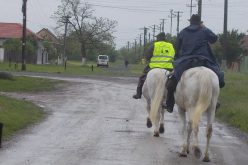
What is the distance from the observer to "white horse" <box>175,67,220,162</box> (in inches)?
424

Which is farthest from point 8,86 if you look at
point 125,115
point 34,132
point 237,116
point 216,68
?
point 216,68

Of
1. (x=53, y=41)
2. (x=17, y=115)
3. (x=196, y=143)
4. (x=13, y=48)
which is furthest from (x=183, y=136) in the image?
(x=53, y=41)

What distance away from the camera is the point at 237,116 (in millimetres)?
18578

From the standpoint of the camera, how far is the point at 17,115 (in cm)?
1681

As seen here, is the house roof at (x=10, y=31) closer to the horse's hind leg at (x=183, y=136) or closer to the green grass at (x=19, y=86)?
the green grass at (x=19, y=86)

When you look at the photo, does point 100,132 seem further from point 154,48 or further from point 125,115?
point 125,115

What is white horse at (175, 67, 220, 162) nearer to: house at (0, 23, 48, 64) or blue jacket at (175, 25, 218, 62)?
blue jacket at (175, 25, 218, 62)

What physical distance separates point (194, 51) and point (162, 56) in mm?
2874

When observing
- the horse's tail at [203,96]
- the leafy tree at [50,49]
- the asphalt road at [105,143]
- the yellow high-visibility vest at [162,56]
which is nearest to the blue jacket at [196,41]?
the horse's tail at [203,96]

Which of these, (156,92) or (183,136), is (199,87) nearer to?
(183,136)

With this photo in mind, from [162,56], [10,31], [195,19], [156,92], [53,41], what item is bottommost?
[156,92]

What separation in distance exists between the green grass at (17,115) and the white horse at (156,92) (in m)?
3.04

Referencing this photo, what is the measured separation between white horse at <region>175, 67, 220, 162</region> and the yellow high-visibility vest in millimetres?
2933

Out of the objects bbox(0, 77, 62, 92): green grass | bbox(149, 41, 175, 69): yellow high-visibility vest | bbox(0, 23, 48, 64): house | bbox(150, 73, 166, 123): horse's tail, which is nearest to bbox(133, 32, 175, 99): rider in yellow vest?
bbox(149, 41, 175, 69): yellow high-visibility vest
